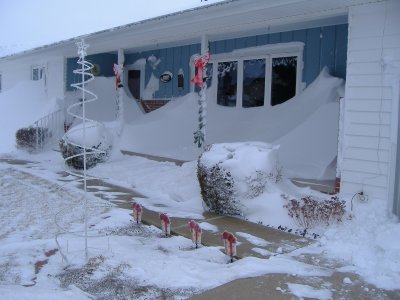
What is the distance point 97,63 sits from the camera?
15508 mm

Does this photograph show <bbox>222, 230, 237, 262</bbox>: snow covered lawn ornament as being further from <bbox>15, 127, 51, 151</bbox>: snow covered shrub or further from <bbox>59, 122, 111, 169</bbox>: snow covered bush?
<bbox>15, 127, 51, 151</bbox>: snow covered shrub

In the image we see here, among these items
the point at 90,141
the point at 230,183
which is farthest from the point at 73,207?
the point at 90,141

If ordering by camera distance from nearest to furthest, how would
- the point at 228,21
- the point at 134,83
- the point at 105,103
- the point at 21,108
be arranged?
the point at 228,21 < the point at 105,103 < the point at 134,83 < the point at 21,108

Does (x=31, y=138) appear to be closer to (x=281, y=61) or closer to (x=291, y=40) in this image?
(x=281, y=61)

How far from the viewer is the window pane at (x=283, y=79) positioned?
10242 millimetres

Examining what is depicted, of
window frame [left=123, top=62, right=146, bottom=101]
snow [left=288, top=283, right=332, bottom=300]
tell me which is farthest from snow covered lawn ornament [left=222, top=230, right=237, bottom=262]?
window frame [left=123, top=62, right=146, bottom=101]

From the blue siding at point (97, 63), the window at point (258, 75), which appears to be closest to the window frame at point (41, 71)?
the blue siding at point (97, 63)

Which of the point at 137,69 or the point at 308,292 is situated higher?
the point at 137,69

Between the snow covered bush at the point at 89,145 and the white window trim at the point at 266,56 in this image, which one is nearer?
the white window trim at the point at 266,56

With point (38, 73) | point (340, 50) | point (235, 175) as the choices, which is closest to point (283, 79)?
point (340, 50)

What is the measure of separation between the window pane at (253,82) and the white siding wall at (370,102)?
4.49 m

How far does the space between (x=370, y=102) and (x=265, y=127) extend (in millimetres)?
3844

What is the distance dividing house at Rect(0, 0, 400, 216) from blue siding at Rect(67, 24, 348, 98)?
0.07ft

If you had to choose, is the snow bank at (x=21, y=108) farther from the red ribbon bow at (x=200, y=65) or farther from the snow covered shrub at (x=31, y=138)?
the red ribbon bow at (x=200, y=65)
